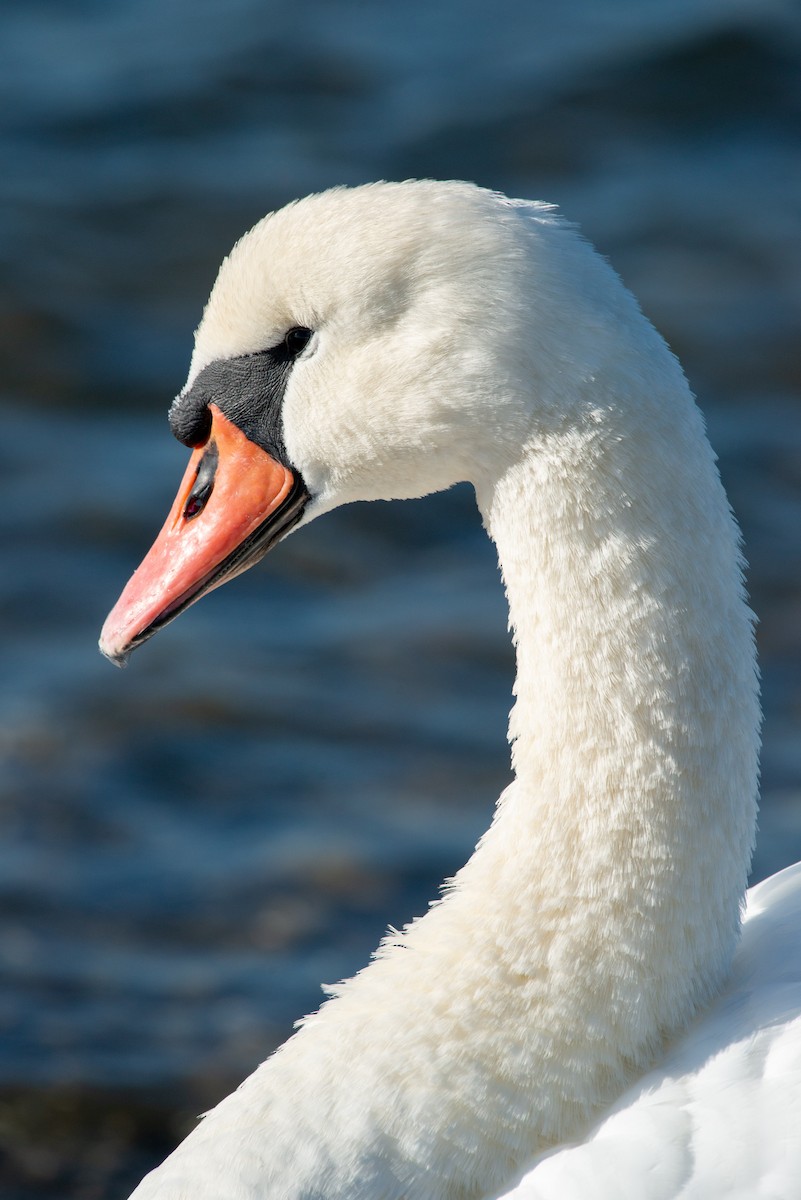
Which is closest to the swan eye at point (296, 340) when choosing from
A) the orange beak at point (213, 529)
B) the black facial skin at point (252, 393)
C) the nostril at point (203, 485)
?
the black facial skin at point (252, 393)

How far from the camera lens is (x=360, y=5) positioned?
9.62 meters

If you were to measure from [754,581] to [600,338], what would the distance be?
160 inches

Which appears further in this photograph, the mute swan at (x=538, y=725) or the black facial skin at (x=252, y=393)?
the black facial skin at (x=252, y=393)

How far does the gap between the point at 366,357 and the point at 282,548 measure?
390cm

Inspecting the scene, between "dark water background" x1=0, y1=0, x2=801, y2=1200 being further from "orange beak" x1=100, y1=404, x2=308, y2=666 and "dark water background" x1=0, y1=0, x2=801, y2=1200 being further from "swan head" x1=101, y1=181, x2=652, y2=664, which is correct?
"swan head" x1=101, y1=181, x2=652, y2=664

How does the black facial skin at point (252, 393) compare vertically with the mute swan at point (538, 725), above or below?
above

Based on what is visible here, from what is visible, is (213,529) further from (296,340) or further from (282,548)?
(282,548)

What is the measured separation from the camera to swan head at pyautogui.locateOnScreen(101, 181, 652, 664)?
110 inches

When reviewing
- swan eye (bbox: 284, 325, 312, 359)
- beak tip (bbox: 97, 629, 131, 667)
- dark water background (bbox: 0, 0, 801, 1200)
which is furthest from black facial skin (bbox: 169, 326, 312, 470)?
dark water background (bbox: 0, 0, 801, 1200)

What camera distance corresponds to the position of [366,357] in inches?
118

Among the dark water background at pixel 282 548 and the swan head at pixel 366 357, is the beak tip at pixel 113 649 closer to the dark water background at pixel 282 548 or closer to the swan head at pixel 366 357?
the swan head at pixel 366 357

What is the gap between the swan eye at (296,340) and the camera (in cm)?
309

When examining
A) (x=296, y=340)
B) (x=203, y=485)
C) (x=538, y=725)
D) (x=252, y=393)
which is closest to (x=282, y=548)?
(x=203, y=485)

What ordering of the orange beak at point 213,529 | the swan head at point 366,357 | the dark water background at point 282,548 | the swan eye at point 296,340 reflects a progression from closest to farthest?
the swan head at point 366,357 < the swan eye at point 296,340 < the orange beak at point 213,529 < the dark water background at point 282,548
